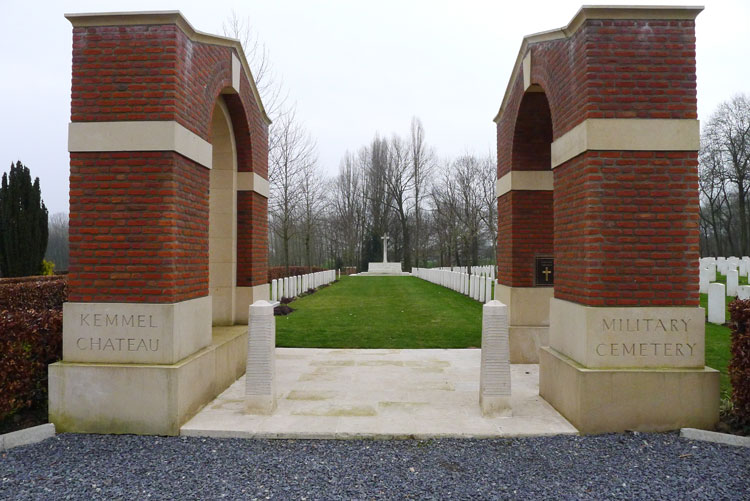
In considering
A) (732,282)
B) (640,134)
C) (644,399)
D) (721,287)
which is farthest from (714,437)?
(732,282)

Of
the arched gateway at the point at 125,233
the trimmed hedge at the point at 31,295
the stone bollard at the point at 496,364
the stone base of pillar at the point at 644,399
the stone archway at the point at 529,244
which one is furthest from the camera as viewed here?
the trimmed hedge at the point at 31,295

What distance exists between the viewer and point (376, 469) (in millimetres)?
3826

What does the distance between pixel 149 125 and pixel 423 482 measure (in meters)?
4.24

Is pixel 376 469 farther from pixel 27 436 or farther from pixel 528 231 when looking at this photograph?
pixel 528 231

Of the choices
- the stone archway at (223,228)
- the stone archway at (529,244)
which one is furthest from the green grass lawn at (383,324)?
the stone archway at (223,228)

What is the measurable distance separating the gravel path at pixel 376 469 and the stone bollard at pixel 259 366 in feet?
2.06

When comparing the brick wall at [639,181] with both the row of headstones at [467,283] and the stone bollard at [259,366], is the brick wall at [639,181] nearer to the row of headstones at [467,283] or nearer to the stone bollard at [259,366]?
the stone bollard at [259,366]

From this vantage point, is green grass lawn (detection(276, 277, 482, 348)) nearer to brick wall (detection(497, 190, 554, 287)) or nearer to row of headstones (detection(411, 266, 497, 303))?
row of headstones (detection(411, 266, 497, 303))

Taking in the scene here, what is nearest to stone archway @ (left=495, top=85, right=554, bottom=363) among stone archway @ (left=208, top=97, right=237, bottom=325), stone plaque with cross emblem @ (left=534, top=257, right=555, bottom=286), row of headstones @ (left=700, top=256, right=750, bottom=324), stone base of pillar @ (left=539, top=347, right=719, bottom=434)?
stone plaque with cross emblem @ (left=534, top=257, right=555, bottom=286)

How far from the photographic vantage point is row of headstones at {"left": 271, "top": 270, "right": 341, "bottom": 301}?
60.9ft

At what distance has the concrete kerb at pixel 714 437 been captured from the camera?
423cm

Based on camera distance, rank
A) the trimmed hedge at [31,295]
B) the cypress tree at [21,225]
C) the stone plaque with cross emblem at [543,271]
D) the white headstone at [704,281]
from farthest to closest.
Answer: the cypress tree at [21,225] → the white headstone at [704,281] → the trimmed hedge at [31,295] → the stone plaque with cross emblem at [543,271]

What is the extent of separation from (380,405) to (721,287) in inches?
394

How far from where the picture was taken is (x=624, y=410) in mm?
4605
